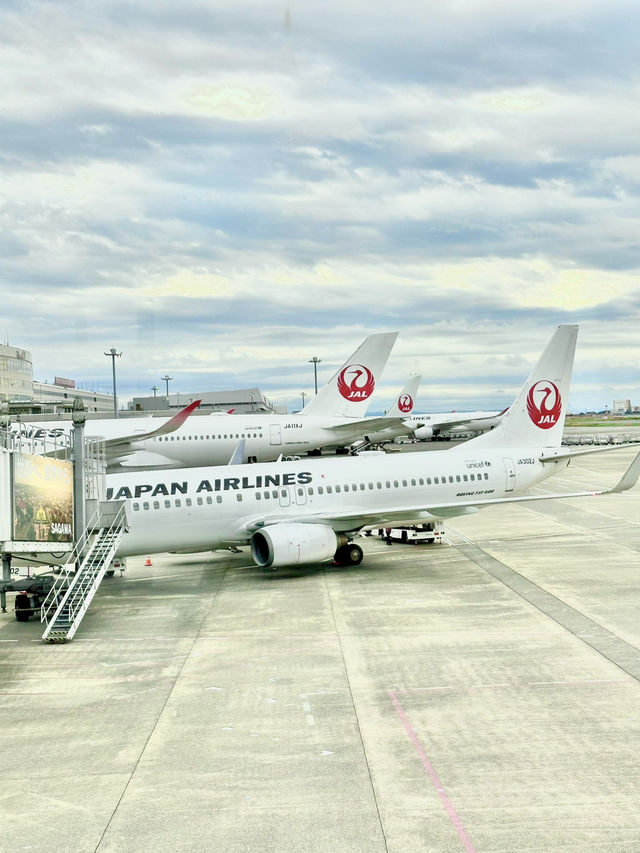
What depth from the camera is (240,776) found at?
Answer: 479 inches

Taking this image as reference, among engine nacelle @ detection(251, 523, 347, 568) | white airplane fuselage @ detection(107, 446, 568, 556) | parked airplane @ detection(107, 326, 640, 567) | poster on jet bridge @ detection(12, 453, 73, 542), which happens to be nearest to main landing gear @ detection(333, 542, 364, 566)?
parked airplane @ detection(107, 326, 640, 567)

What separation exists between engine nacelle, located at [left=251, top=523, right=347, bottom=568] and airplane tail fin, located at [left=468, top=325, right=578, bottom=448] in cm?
1212

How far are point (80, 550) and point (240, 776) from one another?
1400cm

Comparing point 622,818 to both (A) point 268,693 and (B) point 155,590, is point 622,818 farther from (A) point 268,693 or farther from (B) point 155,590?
(B) point 155,590

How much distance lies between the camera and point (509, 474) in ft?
116

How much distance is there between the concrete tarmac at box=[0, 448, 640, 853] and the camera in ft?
34.8

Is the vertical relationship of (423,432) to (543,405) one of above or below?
below

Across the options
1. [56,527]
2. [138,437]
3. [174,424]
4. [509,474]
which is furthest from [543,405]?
[56,527]

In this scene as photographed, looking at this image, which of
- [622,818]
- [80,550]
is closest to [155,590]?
[80,550]

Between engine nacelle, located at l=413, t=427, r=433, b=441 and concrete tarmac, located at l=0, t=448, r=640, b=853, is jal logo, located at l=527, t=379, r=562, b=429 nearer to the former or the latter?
concrete tarmac, located at l=0, t=448, r=640, b=853

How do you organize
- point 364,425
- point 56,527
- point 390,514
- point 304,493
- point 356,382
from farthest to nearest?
point 356,382
point 364,425
point 304,493
point 390,514
point 56,527

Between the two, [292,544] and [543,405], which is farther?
[543,405]

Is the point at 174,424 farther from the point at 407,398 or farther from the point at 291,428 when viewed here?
the point at 407,398

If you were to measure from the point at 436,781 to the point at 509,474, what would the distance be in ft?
80.6
